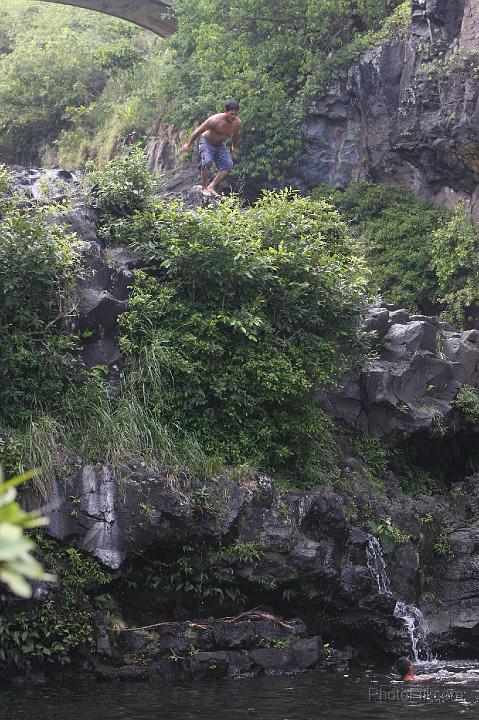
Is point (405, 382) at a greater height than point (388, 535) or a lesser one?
greater

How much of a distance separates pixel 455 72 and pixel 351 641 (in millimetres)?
12170

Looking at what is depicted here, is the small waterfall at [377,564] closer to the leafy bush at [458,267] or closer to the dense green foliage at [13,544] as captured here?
the leafy bush at [458,267]

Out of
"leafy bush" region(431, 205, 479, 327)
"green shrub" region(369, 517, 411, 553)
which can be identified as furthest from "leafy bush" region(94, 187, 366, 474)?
"leafy bush" region(431, 205, 479, 327)

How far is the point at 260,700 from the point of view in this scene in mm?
8094

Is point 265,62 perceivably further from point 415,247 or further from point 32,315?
point 32,315

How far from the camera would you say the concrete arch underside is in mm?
22938

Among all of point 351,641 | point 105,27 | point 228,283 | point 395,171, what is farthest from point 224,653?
point 105,27

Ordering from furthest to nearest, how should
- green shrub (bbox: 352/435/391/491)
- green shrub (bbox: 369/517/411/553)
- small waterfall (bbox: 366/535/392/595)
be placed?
green shrub (bbox: 352/435/391/491)
green shrub (bbox: 369/517/411/553)
small waterfall (bbox: 366/535/392/595)

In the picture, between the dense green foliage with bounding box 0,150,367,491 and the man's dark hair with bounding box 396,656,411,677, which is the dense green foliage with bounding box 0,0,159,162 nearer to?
the dense green foliage with bounding box 0,150,367,491

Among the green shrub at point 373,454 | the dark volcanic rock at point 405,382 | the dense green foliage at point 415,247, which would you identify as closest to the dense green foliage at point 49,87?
the dense green foliage at point 415,247

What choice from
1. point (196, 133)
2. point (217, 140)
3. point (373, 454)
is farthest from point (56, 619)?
point (217, 140)

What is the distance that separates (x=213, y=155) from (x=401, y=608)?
893cm

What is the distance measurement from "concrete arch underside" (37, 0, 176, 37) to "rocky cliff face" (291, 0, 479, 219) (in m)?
6.13

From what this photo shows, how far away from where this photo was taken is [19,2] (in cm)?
3534
